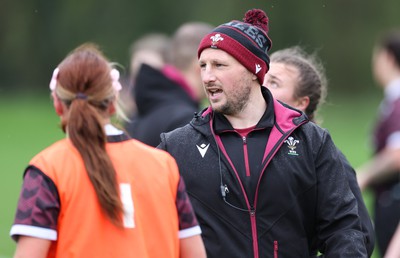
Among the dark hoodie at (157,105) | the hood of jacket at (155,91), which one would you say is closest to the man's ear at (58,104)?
the dark hoodie at (157,105)

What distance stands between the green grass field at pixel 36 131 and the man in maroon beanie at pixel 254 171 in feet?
24.0

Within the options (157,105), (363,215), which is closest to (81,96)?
(363,215)

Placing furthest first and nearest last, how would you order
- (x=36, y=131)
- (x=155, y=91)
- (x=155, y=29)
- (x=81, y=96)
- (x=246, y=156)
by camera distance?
(x=155, y=29)
(x=36, y=131)
(x=155, y=91)
(x=246, y=156)
(x=81, y=96)

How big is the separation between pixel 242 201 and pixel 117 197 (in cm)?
110

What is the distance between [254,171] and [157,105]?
117 inches

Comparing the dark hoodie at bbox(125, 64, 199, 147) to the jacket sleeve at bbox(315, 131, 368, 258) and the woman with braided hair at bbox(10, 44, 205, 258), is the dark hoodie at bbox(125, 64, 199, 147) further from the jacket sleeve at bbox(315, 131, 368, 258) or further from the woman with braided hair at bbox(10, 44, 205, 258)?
the woman with braided hair at bbox(10, 44, 205, 258)

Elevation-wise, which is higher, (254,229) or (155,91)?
(155,91)

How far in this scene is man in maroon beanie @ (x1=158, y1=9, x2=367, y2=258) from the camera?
4906mm

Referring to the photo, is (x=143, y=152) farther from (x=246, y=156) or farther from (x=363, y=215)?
(x=363, y=215)

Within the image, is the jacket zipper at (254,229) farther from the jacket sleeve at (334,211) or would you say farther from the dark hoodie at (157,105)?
the dark hoodie at (157,105)

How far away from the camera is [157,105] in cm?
783

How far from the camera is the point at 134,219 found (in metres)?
4.02

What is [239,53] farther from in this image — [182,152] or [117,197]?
[117,197]

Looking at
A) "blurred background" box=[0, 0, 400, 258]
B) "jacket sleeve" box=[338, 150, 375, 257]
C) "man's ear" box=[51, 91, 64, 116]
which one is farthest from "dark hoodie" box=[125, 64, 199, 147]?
"blurred background" box=[0, 0, 400, 258]
